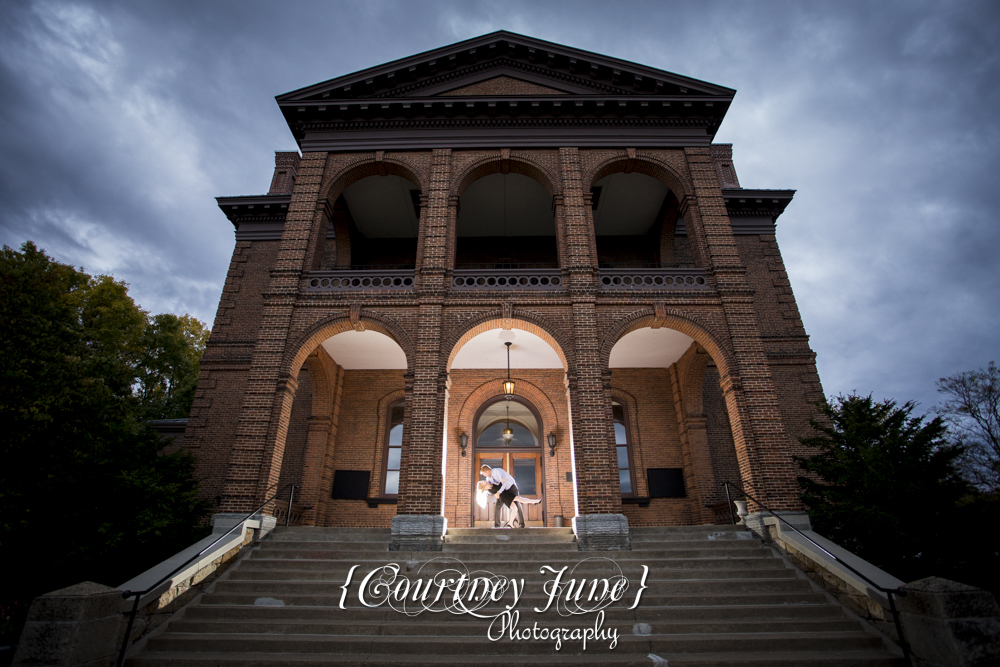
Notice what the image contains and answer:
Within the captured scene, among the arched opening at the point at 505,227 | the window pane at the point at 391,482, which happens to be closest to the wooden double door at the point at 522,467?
the window pane at the point at 391,482

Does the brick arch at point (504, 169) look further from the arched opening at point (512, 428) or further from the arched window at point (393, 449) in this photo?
the arched window at point (393, 449)

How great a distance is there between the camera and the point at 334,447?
1436 cm

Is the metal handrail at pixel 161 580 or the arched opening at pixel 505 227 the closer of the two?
the metal handrail at pixel 161 580

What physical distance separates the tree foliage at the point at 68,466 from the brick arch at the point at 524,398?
23.4 feet

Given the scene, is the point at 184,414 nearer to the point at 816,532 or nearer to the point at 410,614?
the point at 410,614

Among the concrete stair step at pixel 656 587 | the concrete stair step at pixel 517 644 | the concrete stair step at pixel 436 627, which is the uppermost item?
the concrete stair step at pixel 656 587

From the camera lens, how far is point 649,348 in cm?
1411

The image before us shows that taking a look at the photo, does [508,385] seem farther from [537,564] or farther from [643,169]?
[643,169]

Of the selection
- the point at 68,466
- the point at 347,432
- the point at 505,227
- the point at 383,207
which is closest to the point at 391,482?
the point at 347,432

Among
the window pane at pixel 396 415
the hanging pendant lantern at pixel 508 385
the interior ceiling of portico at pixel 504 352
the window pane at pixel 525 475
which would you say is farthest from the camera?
the window pane at pixel 396 415

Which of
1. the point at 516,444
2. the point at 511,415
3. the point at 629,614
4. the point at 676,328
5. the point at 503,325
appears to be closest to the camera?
the point at 629,614

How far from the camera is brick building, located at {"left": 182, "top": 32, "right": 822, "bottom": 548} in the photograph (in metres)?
11.1

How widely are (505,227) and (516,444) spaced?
7475 millimetres

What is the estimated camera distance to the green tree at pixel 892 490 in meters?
7.23
